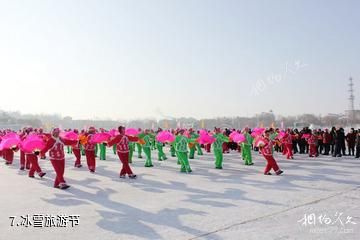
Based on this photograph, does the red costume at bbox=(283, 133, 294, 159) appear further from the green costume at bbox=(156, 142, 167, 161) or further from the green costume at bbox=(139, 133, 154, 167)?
the green costume at bbox=(139, 133, 154, 167)

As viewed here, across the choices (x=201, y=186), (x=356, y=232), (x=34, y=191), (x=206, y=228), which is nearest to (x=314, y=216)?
(x=356, y=232)

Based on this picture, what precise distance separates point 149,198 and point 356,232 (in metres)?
4.60

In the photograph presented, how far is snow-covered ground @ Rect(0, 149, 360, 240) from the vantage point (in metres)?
6.27

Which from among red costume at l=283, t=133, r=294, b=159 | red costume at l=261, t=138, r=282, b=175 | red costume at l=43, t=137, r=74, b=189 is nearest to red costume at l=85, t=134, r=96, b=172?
red costume at l=43, t=137, r=74, b=189

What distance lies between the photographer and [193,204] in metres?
8.30

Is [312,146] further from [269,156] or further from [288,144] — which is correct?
[269,156]

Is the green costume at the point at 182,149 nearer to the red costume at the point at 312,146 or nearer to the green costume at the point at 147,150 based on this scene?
the green costume at the point at 147,150

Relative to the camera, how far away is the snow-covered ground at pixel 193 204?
20.6ft

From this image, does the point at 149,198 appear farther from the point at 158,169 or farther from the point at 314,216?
the point at 158,169

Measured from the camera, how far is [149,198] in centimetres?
909

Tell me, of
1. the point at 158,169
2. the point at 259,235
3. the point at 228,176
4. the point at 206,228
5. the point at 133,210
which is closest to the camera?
the point at 259,235

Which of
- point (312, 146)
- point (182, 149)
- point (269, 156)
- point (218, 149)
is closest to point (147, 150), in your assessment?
point (182, 149)

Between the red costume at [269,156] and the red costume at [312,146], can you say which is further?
the red costume at [312,146]

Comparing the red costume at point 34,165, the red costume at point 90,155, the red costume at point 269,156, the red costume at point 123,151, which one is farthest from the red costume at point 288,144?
the red costume at point 34,165
